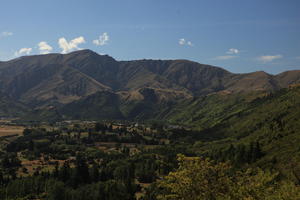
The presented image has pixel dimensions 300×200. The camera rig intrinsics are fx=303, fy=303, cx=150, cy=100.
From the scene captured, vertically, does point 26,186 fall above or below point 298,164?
below

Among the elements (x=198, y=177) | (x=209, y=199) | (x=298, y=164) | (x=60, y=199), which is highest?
(x=198, y=177)

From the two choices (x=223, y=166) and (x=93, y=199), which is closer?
(x=223, y=166)

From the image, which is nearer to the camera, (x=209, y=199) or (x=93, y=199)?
(x=209, y=199)

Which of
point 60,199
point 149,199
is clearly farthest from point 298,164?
point 60,199

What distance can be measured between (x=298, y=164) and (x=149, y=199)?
84695 mm

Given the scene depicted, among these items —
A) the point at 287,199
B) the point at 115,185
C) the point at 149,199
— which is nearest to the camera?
the point at 287,199

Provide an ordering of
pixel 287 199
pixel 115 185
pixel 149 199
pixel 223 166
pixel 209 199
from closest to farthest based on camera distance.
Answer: pixel 287 199 < pixel 209 199 < pixel 223 166 < pixel 149 199 < pixel 115 185

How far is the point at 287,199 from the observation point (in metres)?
42.2

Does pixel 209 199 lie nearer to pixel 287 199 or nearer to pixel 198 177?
pixel 198 177

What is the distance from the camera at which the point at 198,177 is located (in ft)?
159

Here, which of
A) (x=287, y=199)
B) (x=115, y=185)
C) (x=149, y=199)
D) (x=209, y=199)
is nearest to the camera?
(x=287, y=199)

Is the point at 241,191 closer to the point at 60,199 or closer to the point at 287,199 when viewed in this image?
the point at 287,199

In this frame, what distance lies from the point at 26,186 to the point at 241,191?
608 ft

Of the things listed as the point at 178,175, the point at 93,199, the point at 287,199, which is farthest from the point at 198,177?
the point at 93,199
